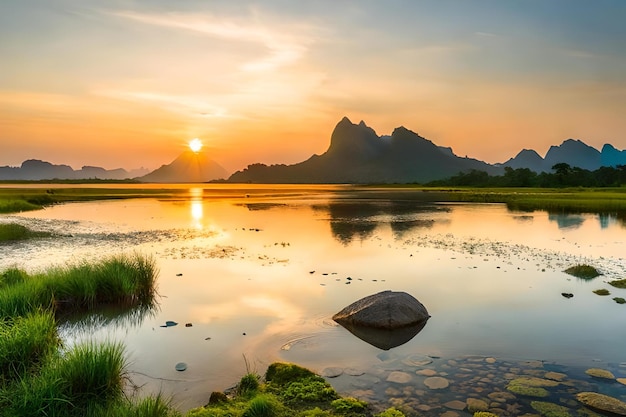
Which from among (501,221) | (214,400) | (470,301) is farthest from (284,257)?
(501,221)

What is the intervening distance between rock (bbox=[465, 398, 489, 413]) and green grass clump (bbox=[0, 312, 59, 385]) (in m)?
9.96

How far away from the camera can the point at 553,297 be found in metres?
19.4

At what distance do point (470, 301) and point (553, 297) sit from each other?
3.93m

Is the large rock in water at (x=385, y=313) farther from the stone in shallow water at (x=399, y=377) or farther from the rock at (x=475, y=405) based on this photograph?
the rock at (x=475, y=405)

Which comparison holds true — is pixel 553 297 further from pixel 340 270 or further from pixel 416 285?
pixel 340 270

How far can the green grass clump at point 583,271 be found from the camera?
77.2ft

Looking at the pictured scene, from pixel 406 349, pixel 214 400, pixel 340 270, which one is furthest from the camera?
pixel 340 270

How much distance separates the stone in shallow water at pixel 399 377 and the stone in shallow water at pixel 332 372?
4.46 feet

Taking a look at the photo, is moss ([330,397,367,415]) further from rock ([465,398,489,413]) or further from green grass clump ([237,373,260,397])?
rock ([465,398,489,413])

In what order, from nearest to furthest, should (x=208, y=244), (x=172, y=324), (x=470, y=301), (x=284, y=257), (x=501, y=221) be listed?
(x=172, y=324) < (x=470, y=301) < (x=284, y=257) < (x=208, y=244) < (x=501, y=221)

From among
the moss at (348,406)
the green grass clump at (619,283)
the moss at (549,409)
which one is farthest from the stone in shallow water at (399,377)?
the green grass clump at (619,283)

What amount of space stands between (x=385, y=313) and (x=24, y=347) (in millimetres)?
11035

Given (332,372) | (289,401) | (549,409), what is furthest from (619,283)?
(289,401)

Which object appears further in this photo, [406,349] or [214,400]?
[406,349]
